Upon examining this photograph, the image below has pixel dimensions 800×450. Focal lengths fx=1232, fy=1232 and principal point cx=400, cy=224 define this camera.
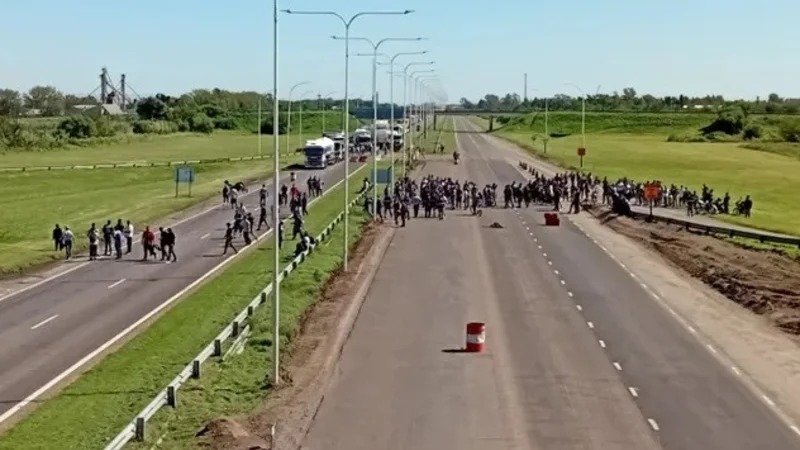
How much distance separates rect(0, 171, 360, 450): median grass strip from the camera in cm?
2294

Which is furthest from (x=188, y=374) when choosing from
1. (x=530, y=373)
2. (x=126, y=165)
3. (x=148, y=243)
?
(x=126, y=165)

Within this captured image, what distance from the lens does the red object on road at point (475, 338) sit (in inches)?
1242

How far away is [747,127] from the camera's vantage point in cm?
18938

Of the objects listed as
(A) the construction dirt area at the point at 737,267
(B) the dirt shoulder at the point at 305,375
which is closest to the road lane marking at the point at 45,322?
(B) the dirt shoulder at the point at 305,375

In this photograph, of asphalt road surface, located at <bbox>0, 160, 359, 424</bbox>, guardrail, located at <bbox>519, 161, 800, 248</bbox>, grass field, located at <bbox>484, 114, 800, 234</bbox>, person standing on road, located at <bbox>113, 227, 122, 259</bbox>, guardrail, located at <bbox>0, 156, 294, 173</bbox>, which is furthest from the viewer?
guardrail, located at <bbox>0, 156, 294, 173</bbox>

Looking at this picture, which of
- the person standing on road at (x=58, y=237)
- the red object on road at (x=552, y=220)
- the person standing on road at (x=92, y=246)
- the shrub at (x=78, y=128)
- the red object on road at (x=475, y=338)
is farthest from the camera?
the shrub at (x=78, y=128)

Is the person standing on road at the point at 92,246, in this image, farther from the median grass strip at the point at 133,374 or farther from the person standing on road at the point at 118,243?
the median grass strip at the point at 133,374

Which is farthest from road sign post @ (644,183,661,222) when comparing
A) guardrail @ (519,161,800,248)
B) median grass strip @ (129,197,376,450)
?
median grass strip @ (129,197,376,450)

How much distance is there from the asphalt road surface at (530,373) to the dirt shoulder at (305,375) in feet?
1.35

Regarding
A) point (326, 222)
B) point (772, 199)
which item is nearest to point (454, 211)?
point (326, 222)

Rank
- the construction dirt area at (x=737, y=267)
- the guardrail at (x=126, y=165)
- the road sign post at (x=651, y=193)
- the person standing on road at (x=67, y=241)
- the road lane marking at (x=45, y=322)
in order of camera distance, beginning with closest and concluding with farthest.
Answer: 1. the road lane marking at (x=45, y=322)
2. the construction dirt area at (x=737, y=267)
3. the person standing on road at (x=67, y=241)
4. the road sign post at (x=651, y=193)
5. the guardrail at (x=126, y=165)

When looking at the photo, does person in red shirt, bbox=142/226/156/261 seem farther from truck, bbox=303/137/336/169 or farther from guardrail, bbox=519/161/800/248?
truck, bbox=303/137/336/169

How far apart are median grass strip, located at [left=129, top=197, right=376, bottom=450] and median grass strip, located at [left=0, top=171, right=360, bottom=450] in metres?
0.60

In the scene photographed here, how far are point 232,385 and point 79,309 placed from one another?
13168 millimetres
